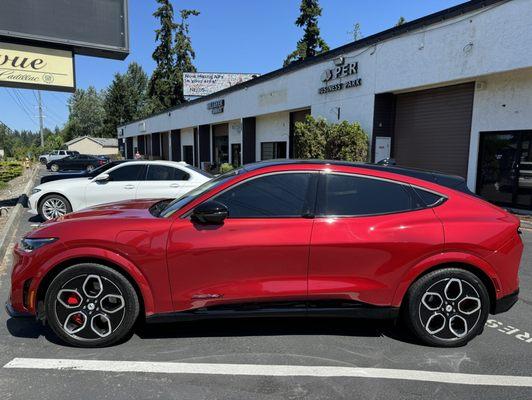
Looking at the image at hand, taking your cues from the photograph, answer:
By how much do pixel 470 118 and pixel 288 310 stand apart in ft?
37.0

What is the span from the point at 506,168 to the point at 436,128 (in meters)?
2.66

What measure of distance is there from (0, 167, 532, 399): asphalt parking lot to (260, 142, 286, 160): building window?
1869 centimetres

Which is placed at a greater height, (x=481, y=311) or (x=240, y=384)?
(x=481, y=311)

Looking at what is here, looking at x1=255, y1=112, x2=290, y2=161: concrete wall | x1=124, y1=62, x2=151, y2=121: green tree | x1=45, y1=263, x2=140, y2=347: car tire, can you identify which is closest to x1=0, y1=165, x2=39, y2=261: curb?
x1=45, y1=263, x2=140, y2=347: car tire

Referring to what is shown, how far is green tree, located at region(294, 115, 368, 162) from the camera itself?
14.5 metres

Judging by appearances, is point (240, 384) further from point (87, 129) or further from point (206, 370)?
point (87, 129)

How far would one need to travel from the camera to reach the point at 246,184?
3660 mm

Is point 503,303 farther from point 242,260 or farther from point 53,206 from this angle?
point 53,206

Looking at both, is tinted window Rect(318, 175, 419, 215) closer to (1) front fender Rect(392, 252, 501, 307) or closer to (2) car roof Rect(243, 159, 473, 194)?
(2) car roof Rect(243, 159, 473, 194)

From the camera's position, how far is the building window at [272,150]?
22522mm

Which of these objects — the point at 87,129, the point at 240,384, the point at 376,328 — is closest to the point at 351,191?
the point at 376,328

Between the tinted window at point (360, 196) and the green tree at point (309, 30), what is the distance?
44.5 m

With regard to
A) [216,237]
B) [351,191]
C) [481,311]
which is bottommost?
[481,311]

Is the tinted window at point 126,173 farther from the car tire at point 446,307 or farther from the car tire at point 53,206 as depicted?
the car tire at point 446,307
